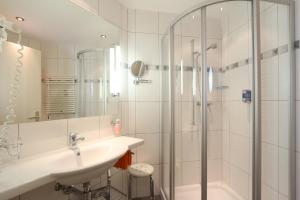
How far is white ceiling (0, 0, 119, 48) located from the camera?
41.0 inches

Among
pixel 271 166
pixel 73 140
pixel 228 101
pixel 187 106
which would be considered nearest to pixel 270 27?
pixel 228 101

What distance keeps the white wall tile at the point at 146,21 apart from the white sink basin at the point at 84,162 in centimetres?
134

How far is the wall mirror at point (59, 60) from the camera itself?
1.01m

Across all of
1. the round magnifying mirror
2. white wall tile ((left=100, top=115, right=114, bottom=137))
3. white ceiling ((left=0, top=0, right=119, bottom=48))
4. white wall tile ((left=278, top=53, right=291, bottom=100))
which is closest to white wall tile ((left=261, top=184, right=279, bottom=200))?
white wall tile ((left=278, top=53, right=291, bottom=100))

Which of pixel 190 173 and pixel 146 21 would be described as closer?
pixel 190 173

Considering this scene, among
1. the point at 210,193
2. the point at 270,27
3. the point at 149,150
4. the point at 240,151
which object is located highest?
the point at 270,27

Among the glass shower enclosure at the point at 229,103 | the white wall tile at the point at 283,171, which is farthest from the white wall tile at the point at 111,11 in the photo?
the white wall tile at the point at 283,171

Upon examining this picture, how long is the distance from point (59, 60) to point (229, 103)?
→ 155 cm

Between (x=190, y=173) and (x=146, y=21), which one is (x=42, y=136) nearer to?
(x=190, y=173)

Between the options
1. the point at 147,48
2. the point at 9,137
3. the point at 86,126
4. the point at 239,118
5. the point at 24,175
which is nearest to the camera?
the point at 24,175

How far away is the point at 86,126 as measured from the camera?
1483mm

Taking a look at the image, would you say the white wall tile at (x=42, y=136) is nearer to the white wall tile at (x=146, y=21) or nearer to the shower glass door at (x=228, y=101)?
the shower glass door at (x=228, y=101)

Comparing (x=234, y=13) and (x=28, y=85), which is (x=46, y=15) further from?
(x=234, y=13)

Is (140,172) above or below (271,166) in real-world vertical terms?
below
